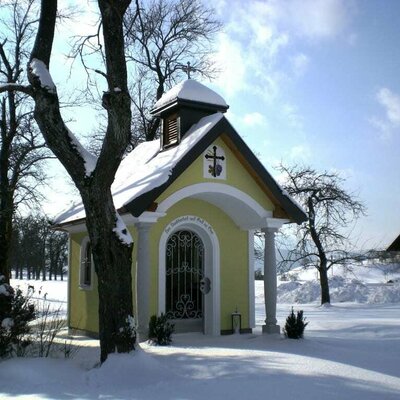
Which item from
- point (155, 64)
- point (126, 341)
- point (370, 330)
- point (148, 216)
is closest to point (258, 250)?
point (155, 64)

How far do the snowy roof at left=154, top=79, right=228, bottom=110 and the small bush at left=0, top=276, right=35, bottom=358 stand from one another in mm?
6252

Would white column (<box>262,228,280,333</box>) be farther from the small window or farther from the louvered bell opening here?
the small window

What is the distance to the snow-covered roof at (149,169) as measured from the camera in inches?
402

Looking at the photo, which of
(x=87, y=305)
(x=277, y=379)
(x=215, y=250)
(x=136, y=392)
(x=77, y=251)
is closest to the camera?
(x=136, y=392)

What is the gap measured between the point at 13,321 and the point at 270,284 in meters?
5.87

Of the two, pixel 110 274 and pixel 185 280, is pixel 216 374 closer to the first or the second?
pixel 110 274

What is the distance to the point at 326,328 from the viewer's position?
13.5m

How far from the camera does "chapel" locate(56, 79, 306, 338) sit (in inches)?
432

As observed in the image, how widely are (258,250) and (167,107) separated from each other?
13.0m

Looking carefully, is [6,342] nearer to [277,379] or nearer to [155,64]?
[277,379]

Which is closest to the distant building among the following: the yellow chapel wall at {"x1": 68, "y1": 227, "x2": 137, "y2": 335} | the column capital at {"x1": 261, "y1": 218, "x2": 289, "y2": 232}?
the column capital at {"x1": 261, "y1": 218, "x2": 289, "y2": 232}

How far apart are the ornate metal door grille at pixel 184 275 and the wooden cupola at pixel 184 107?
7.98 ft

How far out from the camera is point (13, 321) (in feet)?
26.5

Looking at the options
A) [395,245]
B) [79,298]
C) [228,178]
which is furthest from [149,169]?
[395,245]
